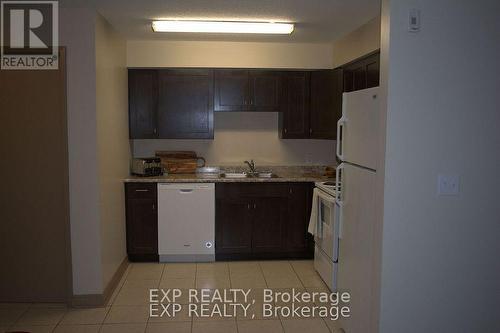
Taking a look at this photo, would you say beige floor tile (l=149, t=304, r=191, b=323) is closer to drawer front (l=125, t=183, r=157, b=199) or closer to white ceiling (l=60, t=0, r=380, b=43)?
drawer front (l=125, t=183, r=157, b=199)

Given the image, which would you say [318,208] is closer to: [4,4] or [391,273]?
[391,273]

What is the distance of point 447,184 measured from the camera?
2457mm

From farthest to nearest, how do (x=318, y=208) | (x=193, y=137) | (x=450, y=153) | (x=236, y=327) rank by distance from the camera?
(x=193, y=137) → (x=318, y=208) → (x=236, y=327) → (x=450, y=153)

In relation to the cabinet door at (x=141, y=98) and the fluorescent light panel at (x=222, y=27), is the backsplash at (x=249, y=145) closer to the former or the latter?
the cabinet door at (x=141, y=98)

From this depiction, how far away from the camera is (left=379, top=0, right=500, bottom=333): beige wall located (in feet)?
7.84

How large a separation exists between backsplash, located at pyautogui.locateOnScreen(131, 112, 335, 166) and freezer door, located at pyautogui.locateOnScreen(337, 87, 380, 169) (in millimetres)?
2083

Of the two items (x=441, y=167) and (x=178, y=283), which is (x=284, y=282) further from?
(x=441, y=167)

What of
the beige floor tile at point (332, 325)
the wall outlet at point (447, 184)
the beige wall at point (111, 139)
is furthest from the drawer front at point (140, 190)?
the wall outlet at point (447, 184)

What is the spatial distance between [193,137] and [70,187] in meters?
1.79

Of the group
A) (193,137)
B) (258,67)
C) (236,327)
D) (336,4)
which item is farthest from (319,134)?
(236,327)

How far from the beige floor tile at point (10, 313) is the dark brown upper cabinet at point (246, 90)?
286cm

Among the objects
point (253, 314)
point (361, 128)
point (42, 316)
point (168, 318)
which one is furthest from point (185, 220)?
point (361, 128)

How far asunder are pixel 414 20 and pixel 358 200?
1200 mm

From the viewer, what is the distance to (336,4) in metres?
3.48
